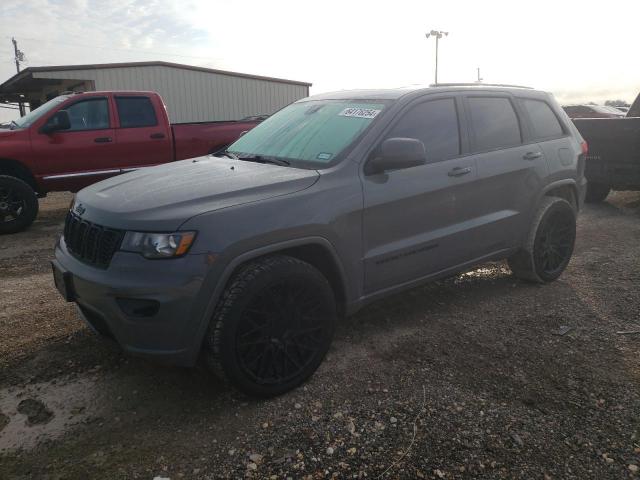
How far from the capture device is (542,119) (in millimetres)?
4562

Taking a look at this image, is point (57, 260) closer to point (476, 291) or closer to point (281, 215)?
point (281, 215)

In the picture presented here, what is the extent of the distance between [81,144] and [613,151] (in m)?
7.85

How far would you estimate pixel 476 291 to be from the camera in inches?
180

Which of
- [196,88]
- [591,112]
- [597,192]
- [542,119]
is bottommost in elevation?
[597,192]

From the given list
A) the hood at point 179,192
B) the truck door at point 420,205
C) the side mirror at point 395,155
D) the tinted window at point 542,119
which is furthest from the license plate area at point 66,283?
the tinted window at point 542,119

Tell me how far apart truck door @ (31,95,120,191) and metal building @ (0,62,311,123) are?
36.1 feet

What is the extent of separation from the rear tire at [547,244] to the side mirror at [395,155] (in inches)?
71.1

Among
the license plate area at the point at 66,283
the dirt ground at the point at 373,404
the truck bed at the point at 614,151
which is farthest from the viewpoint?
the truck bed at the point at 614,151

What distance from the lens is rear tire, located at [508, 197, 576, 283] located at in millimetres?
4422

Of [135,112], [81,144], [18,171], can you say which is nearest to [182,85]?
[135,112]

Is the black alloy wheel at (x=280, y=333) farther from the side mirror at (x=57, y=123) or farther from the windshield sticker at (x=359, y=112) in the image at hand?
Answer: the side mirror at (x=57, y=123)

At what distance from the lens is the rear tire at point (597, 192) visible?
8.44 metres

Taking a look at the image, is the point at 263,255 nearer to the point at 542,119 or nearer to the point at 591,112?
the point at 542,119

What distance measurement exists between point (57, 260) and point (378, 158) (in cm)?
203
